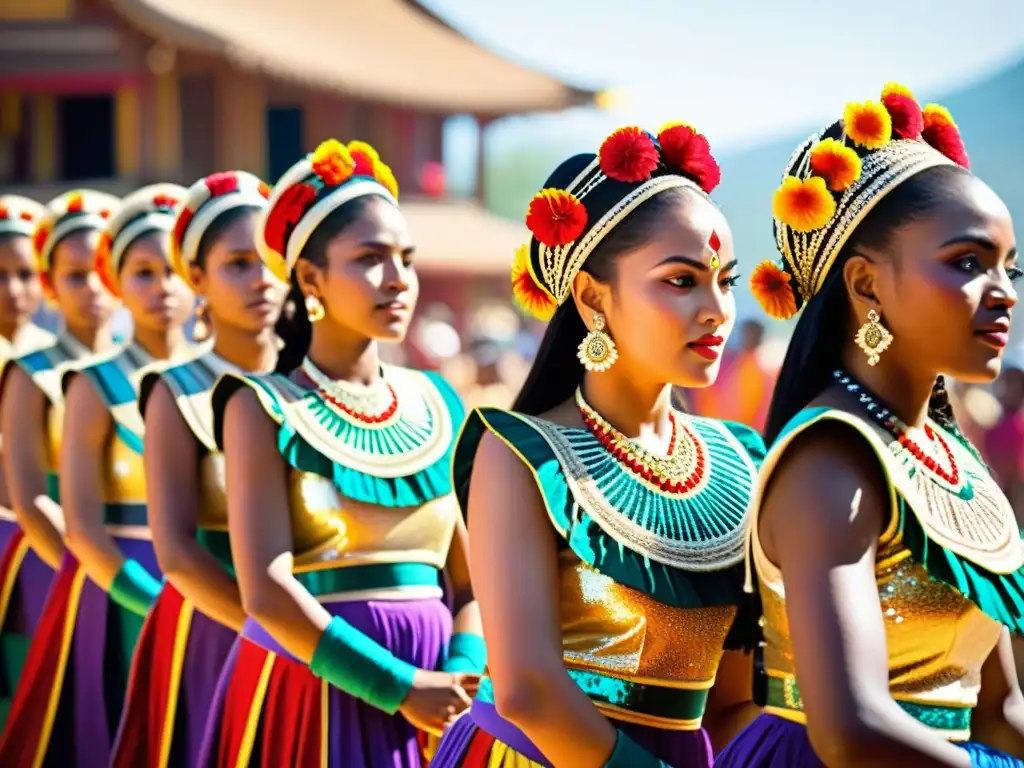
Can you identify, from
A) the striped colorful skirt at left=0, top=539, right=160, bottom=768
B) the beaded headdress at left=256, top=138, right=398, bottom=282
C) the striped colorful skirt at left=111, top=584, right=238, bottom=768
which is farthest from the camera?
the striped colorful skirt at left=0, top=539, right=160, bottom=768

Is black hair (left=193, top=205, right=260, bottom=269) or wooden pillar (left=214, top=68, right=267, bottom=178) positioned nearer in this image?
black hair (left=193, top=205, right=260, bottom=269)

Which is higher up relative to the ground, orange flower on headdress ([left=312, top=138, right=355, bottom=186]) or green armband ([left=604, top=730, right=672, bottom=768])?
orange flower on headdress ([left=312, top=138, right=355, bottom=186])

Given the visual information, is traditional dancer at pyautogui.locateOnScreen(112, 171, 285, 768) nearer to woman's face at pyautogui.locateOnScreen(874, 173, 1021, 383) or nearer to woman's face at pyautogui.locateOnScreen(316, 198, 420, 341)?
woman's face at pyautogui.locateOnScreen(316, 198, 420, 341)

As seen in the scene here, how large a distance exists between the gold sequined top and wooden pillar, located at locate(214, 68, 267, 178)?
21.3m

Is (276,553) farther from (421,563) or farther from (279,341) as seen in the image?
(279,341)

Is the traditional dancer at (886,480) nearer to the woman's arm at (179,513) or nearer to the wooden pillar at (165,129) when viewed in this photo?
the woman's arm at (179,513)

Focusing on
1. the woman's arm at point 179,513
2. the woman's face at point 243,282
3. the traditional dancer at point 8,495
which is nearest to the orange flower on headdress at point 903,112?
the woman's arm at point 179,513

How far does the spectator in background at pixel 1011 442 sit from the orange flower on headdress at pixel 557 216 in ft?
23.5

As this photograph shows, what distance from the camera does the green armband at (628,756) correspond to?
2631 millimetres

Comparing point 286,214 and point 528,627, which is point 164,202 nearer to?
point 286,214

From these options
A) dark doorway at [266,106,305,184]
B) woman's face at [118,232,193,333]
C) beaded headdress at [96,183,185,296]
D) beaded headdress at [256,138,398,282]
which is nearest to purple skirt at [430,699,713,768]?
beaded headdress at [256,138,398,282]

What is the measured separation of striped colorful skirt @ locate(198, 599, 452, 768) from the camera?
3658 millimetres

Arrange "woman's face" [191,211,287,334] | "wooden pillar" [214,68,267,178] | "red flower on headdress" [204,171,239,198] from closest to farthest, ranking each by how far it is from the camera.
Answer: "woman's face" [191,211,287,334] < "red flower on headdress" [204,171,239,198] < "wooden pillar" [214,68,267,178]

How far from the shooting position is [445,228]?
2642 cm
